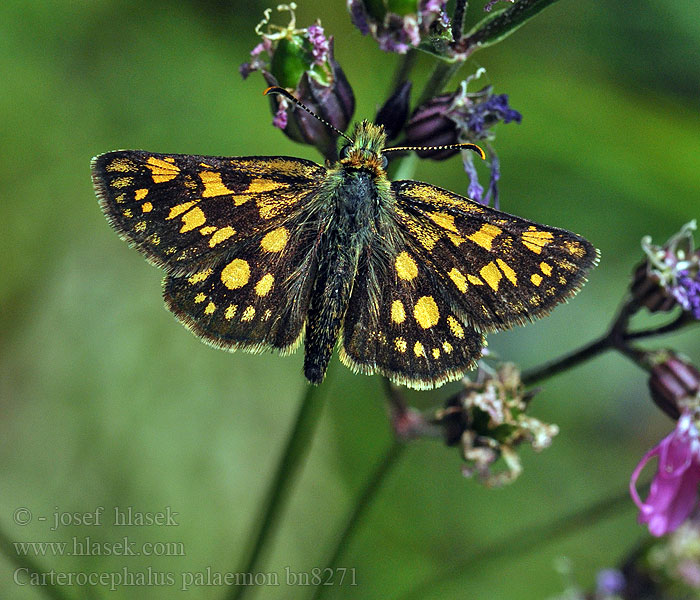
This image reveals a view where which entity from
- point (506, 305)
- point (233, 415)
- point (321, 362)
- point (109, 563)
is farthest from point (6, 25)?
point (506, 305)

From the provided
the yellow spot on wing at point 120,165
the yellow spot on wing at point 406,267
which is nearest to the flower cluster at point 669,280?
the yellow spot on wing at point 406,267

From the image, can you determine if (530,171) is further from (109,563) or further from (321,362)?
(109,563)

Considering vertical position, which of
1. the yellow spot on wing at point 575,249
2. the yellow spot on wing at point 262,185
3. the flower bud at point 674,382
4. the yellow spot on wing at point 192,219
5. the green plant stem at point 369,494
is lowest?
the green plant stem at point 369,494

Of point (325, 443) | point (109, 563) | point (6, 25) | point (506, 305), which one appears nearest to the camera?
point (506, 305)

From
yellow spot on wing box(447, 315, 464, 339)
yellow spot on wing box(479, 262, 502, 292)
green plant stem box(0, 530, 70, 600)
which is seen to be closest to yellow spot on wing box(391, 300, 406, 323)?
yellow spot on wing box(447, 315, 464, 339)

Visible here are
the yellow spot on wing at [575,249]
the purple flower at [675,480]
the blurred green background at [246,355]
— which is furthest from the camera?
the blurred green background at [246,355]

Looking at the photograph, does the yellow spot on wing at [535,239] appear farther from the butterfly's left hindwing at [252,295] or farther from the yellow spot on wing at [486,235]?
the butterfly's left hindwing at [252,295]
